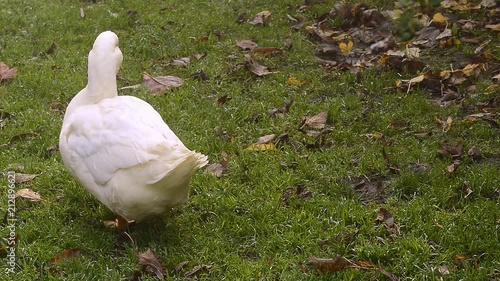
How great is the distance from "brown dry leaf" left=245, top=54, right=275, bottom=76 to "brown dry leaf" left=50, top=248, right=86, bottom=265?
283 cm

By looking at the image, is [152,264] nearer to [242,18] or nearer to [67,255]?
[67,255]

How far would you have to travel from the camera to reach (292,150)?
16.1ft

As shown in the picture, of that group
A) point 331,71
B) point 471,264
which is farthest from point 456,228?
point 331,71

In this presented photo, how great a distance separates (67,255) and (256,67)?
3017 millimetres

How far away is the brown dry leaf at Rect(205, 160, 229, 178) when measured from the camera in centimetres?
461

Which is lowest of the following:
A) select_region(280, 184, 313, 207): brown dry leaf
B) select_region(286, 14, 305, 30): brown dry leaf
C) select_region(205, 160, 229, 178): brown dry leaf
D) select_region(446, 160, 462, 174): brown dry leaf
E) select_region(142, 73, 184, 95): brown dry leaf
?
select_region(286, 14, 305, 30): brown dry leaf

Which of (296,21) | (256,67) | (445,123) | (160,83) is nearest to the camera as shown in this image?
(445,123)

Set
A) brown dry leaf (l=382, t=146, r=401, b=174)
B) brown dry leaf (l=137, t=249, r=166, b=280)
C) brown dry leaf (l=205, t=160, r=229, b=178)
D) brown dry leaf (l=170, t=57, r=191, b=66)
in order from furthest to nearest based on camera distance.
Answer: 1. brown dry leaf (l=170, t=57, r=191, b=66)
2. brown dry leaf (l=205, t=160, r=229, b=178)
3. brown dry leaf (l=382, t=146, r=401, b=174)
4. brown dry leaf (l=137, t=249, r=166, b=280)

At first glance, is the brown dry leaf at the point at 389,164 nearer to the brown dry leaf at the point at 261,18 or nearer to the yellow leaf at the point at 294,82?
the yellow leaf at the point at 294,82

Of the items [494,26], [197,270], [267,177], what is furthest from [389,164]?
[494,26]

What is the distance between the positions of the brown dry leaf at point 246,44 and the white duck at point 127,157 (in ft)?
9.46

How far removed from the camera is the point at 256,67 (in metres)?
6.29

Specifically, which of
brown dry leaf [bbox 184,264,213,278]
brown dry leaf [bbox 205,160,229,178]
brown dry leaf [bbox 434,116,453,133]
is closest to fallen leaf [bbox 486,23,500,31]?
brown dry leaf [bbox 434,116,453,133]

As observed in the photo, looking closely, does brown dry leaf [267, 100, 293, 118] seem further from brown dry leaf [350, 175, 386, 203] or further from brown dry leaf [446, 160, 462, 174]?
brown dry leaf [446, 160, 462, 174]
